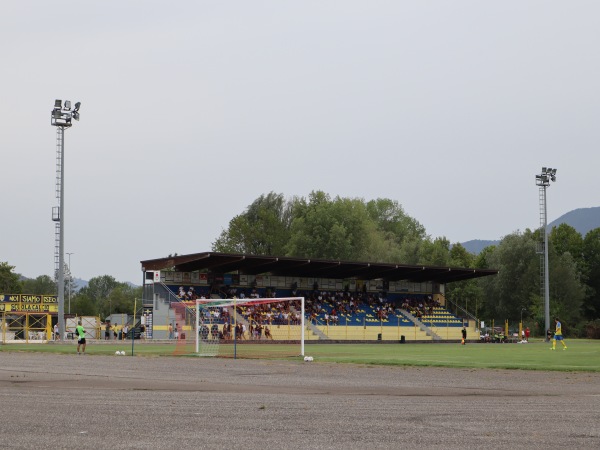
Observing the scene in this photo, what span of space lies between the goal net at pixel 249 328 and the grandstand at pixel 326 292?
0.22 metres

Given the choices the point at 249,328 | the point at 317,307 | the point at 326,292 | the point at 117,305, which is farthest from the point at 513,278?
the point at 117,305

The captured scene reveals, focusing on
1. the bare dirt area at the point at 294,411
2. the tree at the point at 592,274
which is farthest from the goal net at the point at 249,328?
the tree at the point at 592,274

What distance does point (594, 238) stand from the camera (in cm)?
11894

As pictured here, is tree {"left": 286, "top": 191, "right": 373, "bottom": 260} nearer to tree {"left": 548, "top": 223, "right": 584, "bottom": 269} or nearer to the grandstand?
the grandstand

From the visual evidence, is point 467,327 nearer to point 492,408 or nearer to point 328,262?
point 328,262

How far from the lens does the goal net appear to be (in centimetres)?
4497

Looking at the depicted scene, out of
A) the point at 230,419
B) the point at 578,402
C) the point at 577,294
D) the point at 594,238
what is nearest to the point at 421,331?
the point at 577,294

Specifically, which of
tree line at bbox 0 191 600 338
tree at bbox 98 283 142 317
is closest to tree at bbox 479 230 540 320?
tree line at bbox 0 191 600 338

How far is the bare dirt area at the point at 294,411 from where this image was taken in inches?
461

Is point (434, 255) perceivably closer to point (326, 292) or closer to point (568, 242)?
point (568, 242)

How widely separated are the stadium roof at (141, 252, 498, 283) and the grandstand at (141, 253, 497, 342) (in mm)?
79

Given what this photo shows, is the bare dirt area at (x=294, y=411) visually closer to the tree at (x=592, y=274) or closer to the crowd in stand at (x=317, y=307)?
the crowd in stand at (x=317, y=307)

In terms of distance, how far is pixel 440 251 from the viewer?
116m

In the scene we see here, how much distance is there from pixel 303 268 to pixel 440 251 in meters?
38.7
